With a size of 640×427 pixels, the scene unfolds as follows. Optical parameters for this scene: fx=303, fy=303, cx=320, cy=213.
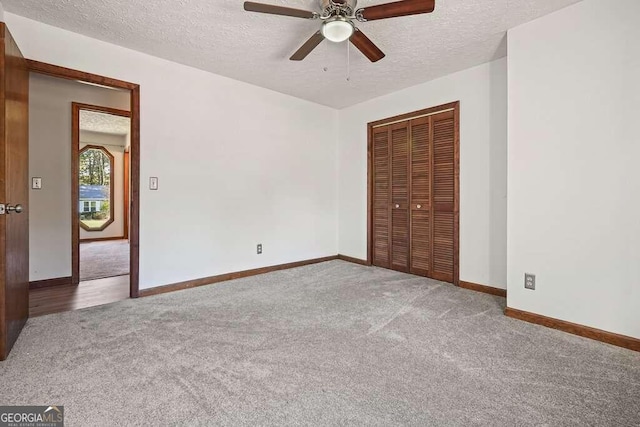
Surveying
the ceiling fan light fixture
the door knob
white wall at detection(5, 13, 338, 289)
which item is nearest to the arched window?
white wall at detection(5, 13, 338, 289)

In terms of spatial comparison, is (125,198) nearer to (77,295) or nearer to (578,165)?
(77,295)

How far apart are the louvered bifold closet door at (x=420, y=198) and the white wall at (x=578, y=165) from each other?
3.96 feet

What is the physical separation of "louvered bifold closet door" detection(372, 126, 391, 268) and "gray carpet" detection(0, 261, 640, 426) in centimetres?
156

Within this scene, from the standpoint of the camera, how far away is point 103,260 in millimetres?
4914

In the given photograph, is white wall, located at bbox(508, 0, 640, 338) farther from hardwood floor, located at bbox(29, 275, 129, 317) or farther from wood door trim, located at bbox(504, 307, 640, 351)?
hardwood floor, located at bbox(29, 275, 129, 317)

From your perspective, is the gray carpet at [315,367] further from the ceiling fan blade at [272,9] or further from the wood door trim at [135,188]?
the ceiling fan blade at [272,9]

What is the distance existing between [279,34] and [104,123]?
547cm

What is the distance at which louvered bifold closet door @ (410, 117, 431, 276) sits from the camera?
3.80 metres

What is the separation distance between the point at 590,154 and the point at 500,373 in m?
1.71

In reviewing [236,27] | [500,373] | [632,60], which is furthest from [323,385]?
[632,60]

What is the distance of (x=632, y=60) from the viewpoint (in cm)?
205

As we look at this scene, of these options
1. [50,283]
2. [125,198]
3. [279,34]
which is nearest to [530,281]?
[279,34]

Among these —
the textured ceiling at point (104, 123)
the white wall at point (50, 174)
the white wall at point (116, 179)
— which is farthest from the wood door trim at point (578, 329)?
the white wall at point (116, 179)
